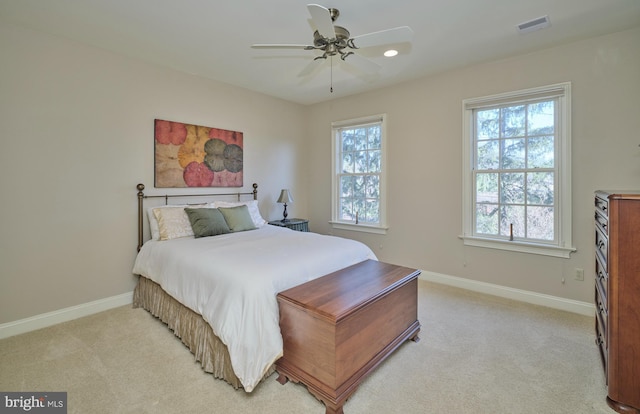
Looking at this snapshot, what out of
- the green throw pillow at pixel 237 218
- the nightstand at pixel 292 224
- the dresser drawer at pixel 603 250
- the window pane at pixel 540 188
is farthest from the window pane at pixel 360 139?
the dresser drawer at pixel 603 250

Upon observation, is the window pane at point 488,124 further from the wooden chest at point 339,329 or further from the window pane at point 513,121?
the wooden chest at point 339,329

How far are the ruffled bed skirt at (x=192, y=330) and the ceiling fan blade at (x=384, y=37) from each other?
230cm

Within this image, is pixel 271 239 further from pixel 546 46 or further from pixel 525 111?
pixel 546 46

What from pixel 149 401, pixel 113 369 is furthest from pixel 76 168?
pixel 149 401

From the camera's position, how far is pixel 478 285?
3.59 meters

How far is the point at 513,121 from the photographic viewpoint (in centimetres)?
338

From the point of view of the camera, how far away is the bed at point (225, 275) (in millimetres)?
1860

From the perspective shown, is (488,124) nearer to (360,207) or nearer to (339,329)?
(360,207)

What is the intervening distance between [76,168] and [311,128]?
336 cm

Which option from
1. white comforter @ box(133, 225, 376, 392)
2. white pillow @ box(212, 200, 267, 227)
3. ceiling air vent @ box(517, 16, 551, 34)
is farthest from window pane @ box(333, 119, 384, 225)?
ceiling air vent @ box(517, 16, 551, 34)

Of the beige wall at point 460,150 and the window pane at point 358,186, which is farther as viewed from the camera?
the window pane at point 358,186

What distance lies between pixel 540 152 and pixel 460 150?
788 mm

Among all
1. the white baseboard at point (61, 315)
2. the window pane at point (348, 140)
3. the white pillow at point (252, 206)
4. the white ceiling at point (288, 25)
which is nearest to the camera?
the white ceiling at point (288, 25)

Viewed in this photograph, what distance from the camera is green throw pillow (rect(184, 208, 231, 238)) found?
10.5 ft
